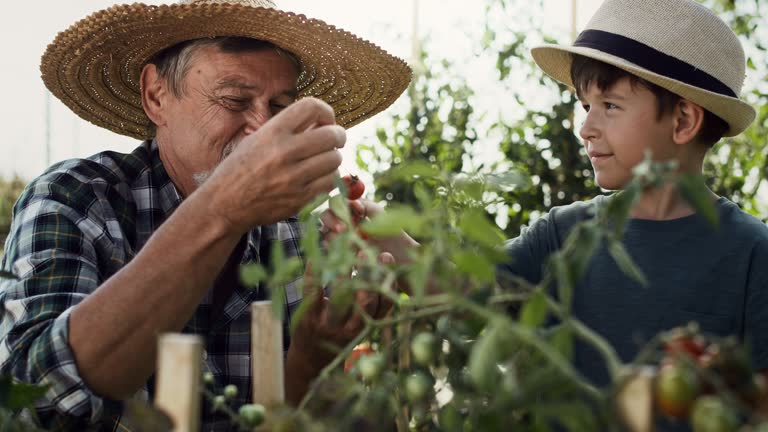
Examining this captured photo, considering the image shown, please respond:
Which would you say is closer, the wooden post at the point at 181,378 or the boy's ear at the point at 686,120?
the wooden post at the point at 181,378

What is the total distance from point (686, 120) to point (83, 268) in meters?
1.21

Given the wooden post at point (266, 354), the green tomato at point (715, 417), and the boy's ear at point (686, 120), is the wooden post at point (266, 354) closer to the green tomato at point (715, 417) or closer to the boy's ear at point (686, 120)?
the green tomato at point (715, 417)

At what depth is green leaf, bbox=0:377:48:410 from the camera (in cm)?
69

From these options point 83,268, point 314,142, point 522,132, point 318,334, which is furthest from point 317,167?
point 522,132

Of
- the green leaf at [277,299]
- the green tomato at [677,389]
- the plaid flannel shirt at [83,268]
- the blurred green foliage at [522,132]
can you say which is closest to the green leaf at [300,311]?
the green leaf at [277,299]

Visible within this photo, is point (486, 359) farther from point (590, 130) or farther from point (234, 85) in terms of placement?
point (234, 85)

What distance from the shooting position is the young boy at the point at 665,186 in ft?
4.65

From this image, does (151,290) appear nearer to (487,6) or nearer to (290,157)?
(290,157)

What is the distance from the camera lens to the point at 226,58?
1.70 meters

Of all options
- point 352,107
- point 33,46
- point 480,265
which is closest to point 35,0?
point 33,46

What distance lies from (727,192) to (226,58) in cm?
200

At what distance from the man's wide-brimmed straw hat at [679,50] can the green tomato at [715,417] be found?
112 centimetres

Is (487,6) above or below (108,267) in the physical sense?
above

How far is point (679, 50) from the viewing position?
59.1 inches
